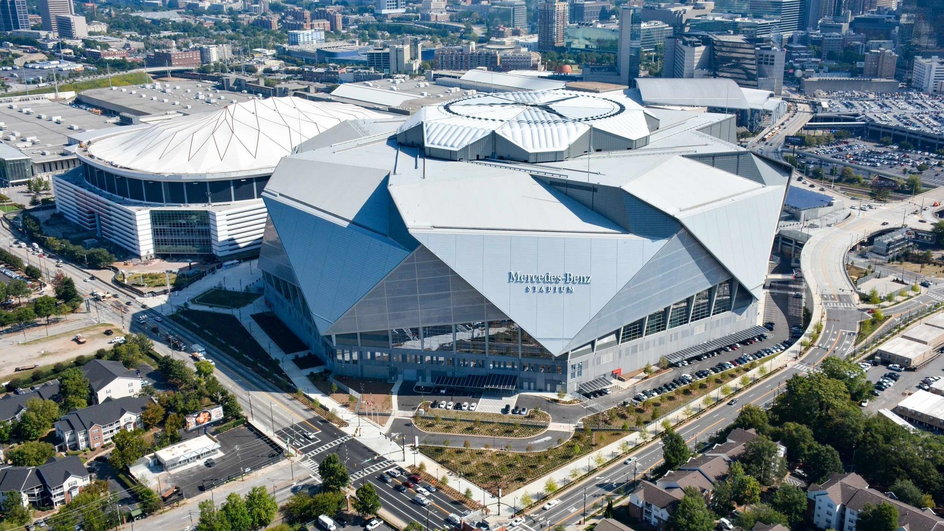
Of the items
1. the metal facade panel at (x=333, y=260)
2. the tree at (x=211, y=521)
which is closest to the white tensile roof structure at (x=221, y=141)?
the metal facade panel at (x=333, y=260)

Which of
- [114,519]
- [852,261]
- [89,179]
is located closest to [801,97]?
[852,261]

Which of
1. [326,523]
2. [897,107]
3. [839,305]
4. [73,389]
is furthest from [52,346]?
[897,107]

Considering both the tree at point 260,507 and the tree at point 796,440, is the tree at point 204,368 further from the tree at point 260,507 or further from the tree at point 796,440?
the tree at point 796,440

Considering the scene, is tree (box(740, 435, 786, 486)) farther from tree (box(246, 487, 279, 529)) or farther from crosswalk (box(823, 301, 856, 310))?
crosswalk (box(823, 301, 856, 310))

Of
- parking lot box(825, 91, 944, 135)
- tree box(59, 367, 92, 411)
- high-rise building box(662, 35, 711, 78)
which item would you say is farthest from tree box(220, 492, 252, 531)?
high-rise building box(662, 35, 711, 78)

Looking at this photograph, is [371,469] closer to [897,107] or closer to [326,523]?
[326,523]

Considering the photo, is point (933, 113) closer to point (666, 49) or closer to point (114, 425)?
point (666, 49)
